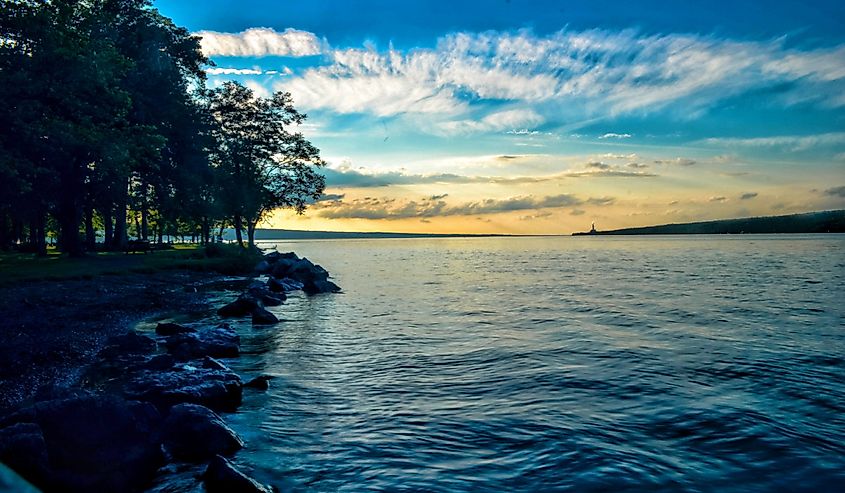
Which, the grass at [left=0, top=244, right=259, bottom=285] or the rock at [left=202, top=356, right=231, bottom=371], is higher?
the grass at [left=0, top=244, right=259, bottom=285]

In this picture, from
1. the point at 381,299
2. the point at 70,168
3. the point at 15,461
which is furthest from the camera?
the point at 70,168

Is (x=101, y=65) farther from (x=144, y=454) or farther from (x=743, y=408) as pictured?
(x=743, y=408)

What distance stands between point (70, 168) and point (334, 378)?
117 ft

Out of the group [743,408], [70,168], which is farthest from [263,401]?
[70,168]

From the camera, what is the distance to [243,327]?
65.2ft

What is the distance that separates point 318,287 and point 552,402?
25514 millimetres

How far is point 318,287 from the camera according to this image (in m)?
34.4

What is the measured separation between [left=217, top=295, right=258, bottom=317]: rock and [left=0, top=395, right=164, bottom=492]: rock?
14.9 meters

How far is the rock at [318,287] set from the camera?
113 ft

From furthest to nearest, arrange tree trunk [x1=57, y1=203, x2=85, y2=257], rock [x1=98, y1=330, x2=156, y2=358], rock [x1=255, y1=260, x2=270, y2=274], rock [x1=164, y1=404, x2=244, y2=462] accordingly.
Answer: rock [x1=255, y1=260, x2=270, y2=274] → tree trunk [x1=57, y1=203, x2=85, y2=257] → rock [x1=98, y1=330, x2=156, y2=358] → rock [x1=164, y1=404, x2=244, y2=462]

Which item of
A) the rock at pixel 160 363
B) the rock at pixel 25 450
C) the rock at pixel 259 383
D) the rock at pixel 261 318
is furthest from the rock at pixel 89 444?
the rock at pixel 261 318

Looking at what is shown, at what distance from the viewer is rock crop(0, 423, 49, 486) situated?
6.27 meters

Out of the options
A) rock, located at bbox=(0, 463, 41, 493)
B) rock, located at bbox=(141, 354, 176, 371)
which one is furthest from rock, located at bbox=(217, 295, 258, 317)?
rock, located at bbox=(0, 463, 41, 493)

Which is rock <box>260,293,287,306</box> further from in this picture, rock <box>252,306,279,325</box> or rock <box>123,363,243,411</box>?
rock <box>123,363,243,411</box>
